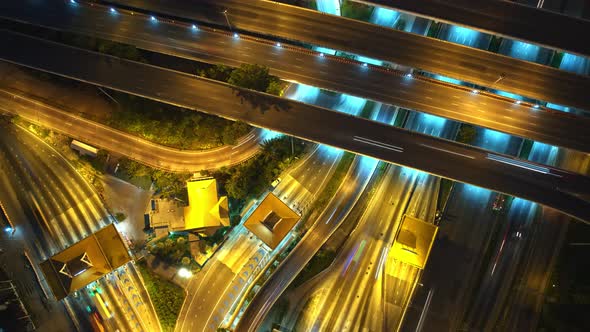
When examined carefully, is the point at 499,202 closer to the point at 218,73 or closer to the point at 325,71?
the point at 325,71

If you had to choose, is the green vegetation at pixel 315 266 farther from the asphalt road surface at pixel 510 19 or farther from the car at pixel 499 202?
the asphalt road surface at pixel 510 19

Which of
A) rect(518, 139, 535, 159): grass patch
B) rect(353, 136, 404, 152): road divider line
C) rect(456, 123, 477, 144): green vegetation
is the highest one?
rect(518, 139, 535, 159): grass patch

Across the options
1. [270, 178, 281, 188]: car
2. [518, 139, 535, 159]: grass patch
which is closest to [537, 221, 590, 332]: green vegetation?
[518, 139, 535, 159]: grass patch

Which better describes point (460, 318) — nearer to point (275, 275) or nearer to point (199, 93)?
point (275, 275)

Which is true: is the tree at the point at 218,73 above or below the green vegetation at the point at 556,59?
below

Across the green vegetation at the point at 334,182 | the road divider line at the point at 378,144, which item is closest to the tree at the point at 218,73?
the green vegetation at the point at 334,182

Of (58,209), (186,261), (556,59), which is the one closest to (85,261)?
(58,209)

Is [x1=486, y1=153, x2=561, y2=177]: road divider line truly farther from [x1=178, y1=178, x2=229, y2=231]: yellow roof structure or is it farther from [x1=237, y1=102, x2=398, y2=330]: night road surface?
[x1=178, y1=178, x2=229, y2=231]: yellow roof structure
